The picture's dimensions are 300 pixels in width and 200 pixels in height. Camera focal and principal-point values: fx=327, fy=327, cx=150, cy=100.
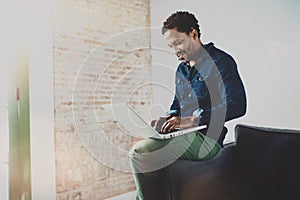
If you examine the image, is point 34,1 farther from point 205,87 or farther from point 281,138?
point 281,138

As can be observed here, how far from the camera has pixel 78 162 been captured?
277 centimetres

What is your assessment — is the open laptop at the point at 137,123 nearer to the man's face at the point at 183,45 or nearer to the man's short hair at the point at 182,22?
the man's face at the point at 183,45

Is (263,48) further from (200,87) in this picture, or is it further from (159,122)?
(159,122)

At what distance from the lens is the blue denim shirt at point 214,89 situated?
8.09ft

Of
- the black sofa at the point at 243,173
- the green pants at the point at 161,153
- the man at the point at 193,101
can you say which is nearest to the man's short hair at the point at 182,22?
the man at the point at 193,101

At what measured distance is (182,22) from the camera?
2805 millimetres

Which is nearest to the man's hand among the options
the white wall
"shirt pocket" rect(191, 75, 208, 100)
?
"shirt pocket" rect(191, 75, 208, 100)

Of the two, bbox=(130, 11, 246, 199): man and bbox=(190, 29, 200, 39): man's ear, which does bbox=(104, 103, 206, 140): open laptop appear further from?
bbox=(190, 29, 200, 39): man's ear

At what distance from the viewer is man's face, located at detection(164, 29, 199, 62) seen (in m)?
2.67

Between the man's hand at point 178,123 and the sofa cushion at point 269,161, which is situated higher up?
the man's hand at point 178,123

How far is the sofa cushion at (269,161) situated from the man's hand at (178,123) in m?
0.58

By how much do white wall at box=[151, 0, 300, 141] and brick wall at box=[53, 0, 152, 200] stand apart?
0.79 meters

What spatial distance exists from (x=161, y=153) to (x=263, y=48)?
118cm

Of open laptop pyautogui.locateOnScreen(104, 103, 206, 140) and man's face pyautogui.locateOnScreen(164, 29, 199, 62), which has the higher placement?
man's face pyautogui.locateOnScreen(164, 29, 199, 62)
